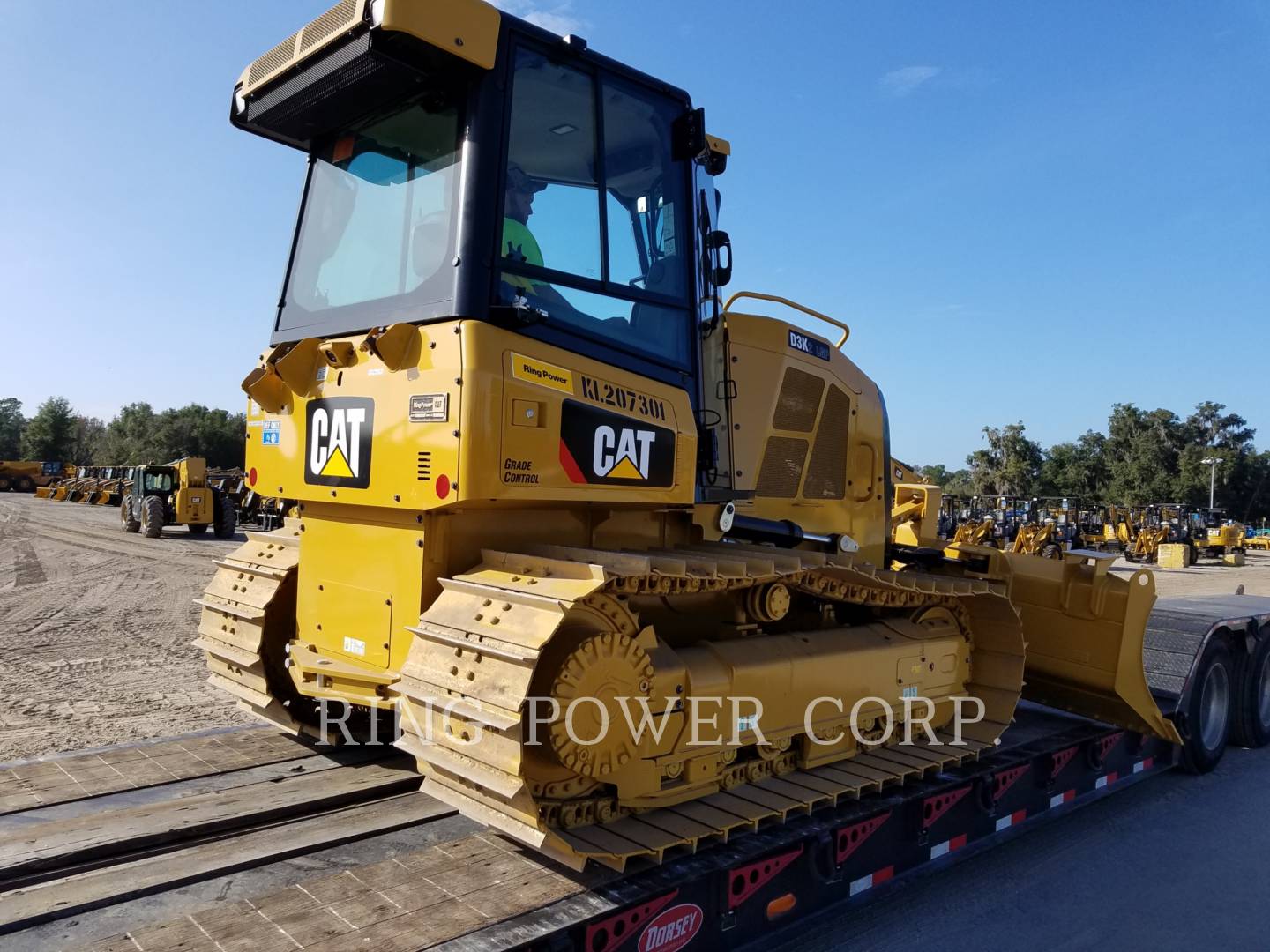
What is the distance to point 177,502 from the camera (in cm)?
2620

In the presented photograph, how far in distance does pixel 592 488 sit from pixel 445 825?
5.22 feet

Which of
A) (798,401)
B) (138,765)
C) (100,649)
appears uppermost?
(798,401)

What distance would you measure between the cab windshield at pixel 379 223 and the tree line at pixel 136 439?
74.6 metres

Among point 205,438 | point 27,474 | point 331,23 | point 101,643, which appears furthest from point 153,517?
point 205,438

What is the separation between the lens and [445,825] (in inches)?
149

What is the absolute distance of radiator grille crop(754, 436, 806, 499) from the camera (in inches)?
203

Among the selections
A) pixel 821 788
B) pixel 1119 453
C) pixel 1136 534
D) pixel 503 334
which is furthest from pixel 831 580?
pixel 1119 453

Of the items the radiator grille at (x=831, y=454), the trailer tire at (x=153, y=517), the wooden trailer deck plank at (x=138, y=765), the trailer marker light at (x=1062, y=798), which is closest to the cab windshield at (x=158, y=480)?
the trailer tire at (x=153, y=517)

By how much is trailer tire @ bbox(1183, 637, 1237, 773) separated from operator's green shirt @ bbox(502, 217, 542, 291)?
5.89 metres

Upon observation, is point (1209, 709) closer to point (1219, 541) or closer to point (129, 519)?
point (129, 519)

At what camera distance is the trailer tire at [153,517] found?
25203mm

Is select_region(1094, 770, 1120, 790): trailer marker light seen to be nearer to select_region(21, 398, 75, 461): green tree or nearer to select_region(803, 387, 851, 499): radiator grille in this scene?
select_region(803, 387, 851, 499): radiator grille

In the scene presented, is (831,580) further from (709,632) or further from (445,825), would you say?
(445,825)

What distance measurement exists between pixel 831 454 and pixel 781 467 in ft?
1.67
